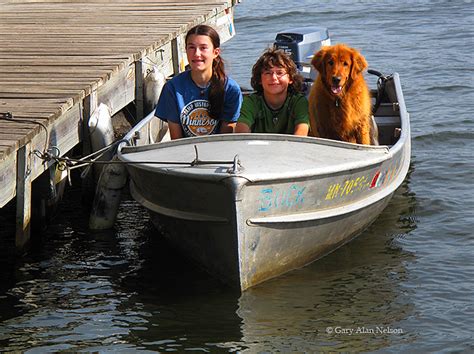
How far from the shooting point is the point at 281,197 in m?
6.88

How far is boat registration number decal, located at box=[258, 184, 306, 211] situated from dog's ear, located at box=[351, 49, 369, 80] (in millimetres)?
1271

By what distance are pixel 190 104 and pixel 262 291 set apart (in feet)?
5.29

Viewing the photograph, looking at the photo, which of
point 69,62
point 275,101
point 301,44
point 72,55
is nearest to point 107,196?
point 69,62

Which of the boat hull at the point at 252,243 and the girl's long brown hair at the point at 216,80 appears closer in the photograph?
the boat hull at the point at 252,243

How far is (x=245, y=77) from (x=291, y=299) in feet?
27.5

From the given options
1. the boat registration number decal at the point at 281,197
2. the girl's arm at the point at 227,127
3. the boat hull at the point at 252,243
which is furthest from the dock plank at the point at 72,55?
the boat registration number decal at the point at 281,197

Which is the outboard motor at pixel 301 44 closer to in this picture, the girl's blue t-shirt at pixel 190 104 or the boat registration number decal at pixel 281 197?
the girl's blue t-shirt at pixel 190 104

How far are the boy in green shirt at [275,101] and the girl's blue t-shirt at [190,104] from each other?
31cm

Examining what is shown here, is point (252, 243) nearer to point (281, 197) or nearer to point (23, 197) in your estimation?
point (281, 197)

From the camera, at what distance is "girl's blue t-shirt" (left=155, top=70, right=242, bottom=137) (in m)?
8.00

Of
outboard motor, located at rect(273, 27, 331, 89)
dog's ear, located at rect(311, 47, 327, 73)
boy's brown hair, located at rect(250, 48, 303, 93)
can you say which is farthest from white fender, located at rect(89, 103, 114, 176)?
outboard motor, located at rect(273, 27, 331, 89)

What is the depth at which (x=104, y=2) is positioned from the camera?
1331 cm

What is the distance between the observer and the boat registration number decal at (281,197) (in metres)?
6.78

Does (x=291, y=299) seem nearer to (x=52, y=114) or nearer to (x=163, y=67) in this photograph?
(x=52, y=114)
